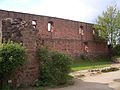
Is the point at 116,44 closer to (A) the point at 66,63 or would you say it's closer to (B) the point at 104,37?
(B) the point at 104,37

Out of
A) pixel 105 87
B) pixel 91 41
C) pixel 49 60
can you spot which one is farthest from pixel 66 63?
pixel 91 41

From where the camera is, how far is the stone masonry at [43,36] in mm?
14859

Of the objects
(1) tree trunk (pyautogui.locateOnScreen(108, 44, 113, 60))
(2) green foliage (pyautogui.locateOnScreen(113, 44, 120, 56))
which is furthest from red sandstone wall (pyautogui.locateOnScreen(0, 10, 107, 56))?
(2) green foliage (pyautogui.locateOnScreen(113, 44, 120, 56))

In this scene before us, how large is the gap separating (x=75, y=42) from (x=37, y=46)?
20.3 meters

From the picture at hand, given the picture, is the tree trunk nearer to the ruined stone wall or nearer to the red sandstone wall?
the red sandstone wall

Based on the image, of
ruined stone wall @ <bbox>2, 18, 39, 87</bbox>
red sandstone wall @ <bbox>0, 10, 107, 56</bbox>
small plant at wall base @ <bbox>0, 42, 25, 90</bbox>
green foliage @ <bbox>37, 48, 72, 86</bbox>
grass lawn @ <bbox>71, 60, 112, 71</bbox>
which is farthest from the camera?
red sandstone wall @ <bbox>0, 10, 107, 56</bbox>

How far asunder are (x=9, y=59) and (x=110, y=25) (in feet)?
90.0

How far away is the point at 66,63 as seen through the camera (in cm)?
1588

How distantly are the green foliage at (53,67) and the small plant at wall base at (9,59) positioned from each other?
1903mm

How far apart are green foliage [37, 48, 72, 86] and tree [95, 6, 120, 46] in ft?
76.7

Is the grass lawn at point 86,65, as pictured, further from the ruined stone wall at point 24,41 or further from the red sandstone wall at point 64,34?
the ruined stone wall at point 24,41

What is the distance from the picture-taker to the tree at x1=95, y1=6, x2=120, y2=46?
38344 millimetres

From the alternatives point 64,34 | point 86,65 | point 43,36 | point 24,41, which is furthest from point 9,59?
point 64,34

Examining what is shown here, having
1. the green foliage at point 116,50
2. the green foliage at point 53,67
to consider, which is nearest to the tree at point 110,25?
the green foliage at point 116,50
